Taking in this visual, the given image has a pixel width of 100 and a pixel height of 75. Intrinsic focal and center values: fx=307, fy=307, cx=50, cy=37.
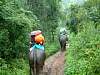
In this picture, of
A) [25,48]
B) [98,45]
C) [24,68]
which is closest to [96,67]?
[98,45]

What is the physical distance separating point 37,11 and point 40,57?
1324cm

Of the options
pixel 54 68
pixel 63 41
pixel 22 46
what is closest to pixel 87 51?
pixel 54 68

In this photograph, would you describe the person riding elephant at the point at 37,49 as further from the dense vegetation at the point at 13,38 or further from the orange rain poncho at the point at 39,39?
the dense vegetation at the point at 13,38

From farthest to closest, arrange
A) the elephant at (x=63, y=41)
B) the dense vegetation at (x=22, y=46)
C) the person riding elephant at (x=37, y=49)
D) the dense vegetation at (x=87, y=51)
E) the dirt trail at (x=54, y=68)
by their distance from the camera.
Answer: the elephant at (x=63, y=41)
the dirt trail at (x=54, y=68)
the dense vegetation at (x=22, y=46)
the person riding elephant at (x=37, y=49)
the dense vegetation at (x=87, y=51)

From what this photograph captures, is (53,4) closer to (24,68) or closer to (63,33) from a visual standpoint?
(63,33)

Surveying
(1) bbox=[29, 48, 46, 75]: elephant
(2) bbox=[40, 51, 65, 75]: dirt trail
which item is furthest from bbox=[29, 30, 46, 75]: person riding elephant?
(2) bbox=[40, 51, 65, 75]: dirt trail

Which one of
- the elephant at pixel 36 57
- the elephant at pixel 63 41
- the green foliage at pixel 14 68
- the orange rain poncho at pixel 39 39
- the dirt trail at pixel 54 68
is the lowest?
the elephant at pixel 63 41

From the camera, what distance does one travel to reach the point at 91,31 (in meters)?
16.5

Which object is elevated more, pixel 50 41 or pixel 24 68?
pixel 24 68

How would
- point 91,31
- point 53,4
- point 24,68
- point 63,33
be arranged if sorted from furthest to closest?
point 53,4
point 63,33
point 91,31
point 24,68

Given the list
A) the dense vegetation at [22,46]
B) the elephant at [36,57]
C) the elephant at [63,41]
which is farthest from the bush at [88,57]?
the elephant at [63,41]

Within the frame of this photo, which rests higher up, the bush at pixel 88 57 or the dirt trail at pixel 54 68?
the bush at pixel 88 57

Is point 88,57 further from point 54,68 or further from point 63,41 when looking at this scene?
point 63,41

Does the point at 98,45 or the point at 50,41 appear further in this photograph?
the point at 50,41
